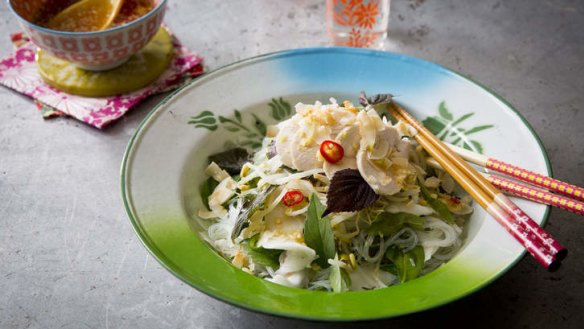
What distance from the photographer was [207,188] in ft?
5.16

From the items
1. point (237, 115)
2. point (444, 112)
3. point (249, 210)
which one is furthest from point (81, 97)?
point (444, 112)

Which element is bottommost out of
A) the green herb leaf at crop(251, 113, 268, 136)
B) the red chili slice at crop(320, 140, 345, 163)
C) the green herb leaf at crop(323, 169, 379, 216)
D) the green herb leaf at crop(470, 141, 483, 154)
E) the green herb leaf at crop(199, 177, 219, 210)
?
the green herb leaf at crop(199, 177, 219, 210)

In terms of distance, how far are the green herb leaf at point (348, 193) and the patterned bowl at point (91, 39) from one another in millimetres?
998

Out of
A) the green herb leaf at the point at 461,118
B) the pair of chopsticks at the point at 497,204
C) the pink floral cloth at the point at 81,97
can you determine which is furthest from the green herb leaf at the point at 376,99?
the pink floral cloth at the point at 81,97

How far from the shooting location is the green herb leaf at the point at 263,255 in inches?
52.0

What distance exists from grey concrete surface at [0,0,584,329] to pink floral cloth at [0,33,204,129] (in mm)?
34

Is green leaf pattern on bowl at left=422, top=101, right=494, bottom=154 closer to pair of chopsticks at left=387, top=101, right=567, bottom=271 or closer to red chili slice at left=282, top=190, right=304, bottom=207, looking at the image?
pair of chopsticks at left=387, top=101, right=567, bottom=271

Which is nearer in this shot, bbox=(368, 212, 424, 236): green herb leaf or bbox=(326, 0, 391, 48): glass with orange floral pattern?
bbox=(368, 212, 424, 236): green herb leaf

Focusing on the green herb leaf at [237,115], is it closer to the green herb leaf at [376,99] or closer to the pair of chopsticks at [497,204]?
the green herb leaf at [376,99]

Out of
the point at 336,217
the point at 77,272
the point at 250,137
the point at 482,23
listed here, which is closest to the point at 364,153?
the point at 336,217

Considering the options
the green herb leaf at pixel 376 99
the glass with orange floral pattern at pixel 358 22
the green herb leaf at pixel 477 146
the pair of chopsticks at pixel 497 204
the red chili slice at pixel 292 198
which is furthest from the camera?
the glass with orange floral pattern at pixel 358 22

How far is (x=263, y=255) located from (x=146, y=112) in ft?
2.87

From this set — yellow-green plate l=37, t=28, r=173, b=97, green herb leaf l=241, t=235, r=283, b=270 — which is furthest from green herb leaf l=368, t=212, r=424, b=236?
yellow-green plate l=37, t=28, r=173, b=97

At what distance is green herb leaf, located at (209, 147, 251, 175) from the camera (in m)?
1.61
